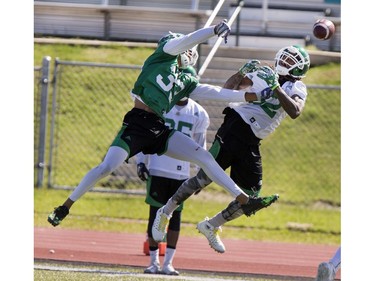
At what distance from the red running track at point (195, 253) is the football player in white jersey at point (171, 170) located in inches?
22.3

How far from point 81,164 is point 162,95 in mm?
7389

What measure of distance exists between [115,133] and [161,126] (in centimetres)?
722

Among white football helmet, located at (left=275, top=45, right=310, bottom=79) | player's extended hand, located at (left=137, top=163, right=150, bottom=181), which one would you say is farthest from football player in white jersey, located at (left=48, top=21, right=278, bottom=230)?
player's extended hand, located at (left=137, top=163, right=150, bottom=181)

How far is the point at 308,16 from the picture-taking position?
60.8ft

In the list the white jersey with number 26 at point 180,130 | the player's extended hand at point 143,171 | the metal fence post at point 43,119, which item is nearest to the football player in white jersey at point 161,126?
the white jersey with number 26 at point 180,130

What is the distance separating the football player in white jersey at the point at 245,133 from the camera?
26.9 feet

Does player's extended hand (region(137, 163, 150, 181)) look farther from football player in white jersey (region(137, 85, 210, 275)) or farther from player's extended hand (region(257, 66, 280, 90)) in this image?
player's extended hand (region(257, 66, 280, 90))

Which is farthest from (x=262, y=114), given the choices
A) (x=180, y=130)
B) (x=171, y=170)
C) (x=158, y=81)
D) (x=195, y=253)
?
(x=195, y=253)

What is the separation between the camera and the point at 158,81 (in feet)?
25.3

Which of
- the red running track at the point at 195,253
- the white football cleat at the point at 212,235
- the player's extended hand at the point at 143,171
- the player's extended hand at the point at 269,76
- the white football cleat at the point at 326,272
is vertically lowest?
the red running track at the point at 195,253

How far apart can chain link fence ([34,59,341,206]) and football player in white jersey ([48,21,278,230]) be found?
249 inches

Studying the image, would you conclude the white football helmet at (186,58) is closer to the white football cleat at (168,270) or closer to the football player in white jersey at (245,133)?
the football player in white jersey at (245,133)
